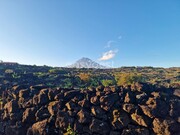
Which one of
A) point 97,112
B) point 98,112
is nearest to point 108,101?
point 98,112

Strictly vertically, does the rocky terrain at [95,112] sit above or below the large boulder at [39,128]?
above

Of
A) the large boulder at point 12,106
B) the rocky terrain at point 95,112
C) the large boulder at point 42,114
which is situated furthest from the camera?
the large boulder at point 12,106

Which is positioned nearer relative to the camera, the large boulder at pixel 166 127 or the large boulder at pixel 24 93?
the large boulder at pixel 166 127

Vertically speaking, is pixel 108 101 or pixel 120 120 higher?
pixel 108 101

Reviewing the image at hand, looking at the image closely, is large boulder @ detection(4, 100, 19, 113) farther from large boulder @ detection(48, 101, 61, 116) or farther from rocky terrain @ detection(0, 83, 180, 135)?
large boulder @ detection(48, 101, 61, 116)

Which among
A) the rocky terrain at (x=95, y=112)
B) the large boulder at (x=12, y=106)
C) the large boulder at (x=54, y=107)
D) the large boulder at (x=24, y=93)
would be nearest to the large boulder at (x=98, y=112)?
the rocky terrain at (x=95, y=112)

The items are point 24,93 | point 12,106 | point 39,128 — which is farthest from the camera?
point 24,93

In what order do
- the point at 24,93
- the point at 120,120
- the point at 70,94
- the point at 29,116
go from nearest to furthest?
the point at 120,120 < the point at 29,116 < the point at 70,94 < the point at 24,93

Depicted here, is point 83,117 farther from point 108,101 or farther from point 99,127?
point 108,101

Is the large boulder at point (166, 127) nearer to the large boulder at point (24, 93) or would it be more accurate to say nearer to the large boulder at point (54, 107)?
the large boulder at point (54, 107)

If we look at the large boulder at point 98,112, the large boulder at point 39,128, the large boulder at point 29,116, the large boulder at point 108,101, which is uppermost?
the large boulder at point 108,101

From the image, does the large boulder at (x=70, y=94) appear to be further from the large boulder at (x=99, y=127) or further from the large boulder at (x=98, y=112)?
the large boulder at (x=99, y=127)

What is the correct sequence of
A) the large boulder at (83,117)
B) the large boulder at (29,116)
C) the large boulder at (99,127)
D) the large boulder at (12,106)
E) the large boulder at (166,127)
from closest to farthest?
the large boulder at (166,127), the large boulder at (99,127), the large boulder at (83,117), the large boulder at (29,116), the large boulder at (12,106)

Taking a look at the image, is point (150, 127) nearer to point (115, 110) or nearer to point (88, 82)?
point (115, 110)
